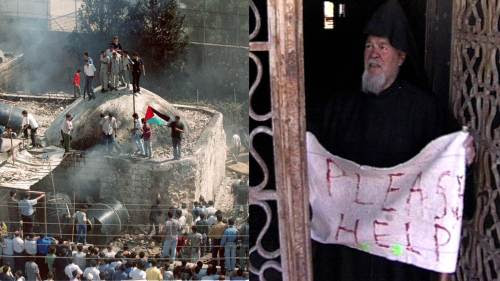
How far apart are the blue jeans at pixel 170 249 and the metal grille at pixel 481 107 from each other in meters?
1.65

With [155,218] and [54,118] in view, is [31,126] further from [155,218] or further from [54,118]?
[155,218]

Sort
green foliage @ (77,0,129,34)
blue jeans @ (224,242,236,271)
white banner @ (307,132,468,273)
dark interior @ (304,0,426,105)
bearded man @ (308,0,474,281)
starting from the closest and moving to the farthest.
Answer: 1. green foliage @ (77,0,129,34)
2. blue jeans @ (224,242,236,271)
3. white banner @ (307,132,468,273)
4. bearded man @ (308,0,474,281)
5. dark interior @ (304,0,426,105)

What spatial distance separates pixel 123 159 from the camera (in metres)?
3.26

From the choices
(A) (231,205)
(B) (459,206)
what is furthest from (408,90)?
(A) (231,205)

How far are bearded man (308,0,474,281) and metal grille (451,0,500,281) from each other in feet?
0.57

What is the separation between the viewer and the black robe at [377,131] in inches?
156

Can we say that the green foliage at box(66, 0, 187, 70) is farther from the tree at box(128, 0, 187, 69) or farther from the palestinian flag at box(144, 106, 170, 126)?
the palestinian flag at box(144, 106, 170, 126)

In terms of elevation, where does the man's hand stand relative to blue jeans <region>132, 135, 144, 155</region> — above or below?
below

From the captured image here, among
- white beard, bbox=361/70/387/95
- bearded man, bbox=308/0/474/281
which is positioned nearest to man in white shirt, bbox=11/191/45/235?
bearded man, bbox=308/0/474/281

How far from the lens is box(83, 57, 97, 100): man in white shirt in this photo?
323 centimetres

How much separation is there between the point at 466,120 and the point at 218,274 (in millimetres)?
1634

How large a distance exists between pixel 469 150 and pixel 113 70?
1773 millimetres

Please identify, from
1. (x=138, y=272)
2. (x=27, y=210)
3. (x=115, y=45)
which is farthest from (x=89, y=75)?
(x=138, y=272)

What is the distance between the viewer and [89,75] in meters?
3.25
